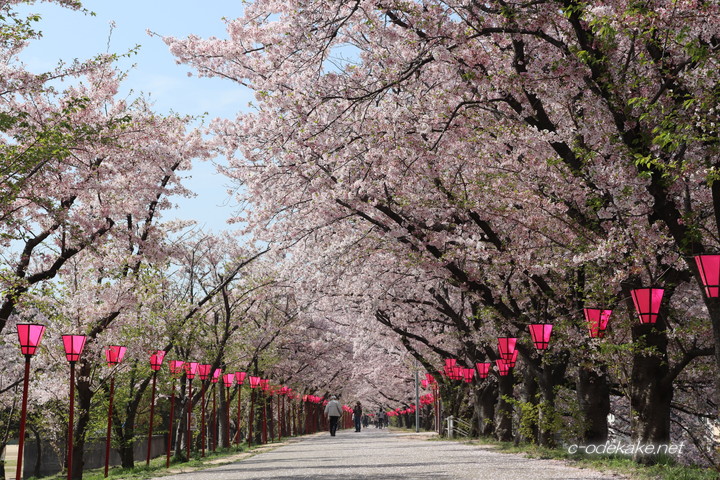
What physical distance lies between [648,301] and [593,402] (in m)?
6.15

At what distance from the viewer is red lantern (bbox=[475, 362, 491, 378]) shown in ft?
82.3

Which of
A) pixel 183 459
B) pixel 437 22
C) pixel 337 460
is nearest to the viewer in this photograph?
pixel 437 22

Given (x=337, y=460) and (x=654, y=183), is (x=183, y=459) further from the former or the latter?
(x=654, y=183)

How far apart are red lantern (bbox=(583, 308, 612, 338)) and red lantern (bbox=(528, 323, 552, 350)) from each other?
1870 millimetres

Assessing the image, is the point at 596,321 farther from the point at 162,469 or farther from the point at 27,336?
the point at 162,469

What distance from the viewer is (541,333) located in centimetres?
1557

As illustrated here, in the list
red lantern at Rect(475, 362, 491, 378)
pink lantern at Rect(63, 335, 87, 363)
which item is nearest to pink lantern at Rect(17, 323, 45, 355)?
pink lantern at Rect(63, 335, 87, 363)

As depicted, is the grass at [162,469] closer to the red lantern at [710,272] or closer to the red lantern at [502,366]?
the red lantern at [502,366]

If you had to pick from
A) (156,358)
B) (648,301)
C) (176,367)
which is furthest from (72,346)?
(648,301)

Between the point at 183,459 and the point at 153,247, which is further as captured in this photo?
the point at 183,459

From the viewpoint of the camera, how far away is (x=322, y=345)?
163ft

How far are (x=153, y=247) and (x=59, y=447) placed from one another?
19.5 metres

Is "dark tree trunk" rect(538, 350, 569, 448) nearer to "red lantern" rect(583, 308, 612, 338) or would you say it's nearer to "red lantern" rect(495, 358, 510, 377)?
"red lantern" rect(495, 358, 510, 377)

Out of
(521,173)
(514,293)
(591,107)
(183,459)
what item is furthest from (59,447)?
(591,107)
